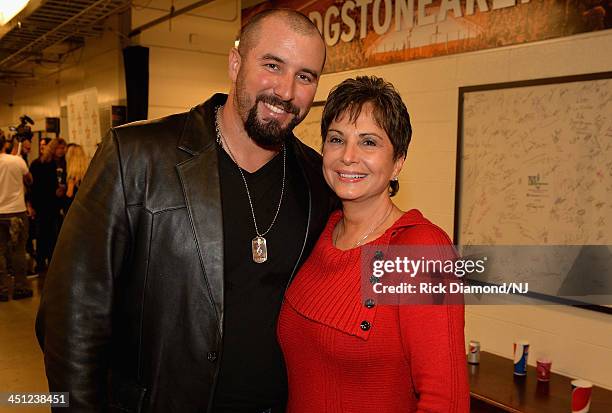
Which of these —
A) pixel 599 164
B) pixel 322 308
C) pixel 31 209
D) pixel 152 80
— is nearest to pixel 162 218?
pixel 322 308

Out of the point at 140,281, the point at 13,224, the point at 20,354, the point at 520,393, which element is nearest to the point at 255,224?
the point at 140,281

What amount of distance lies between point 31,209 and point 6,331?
2.60 metres

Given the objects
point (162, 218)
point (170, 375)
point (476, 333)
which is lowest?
point (476, 333)

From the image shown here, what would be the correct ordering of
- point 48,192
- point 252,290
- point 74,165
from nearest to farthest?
point 252,290, point 74,165, point 48,192

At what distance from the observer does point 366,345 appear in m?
1.43

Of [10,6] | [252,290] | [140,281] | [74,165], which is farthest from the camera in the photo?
[74,165]

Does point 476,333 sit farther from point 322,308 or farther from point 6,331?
point 6,331

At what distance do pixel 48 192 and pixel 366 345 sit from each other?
6586 mm

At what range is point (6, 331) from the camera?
5.04 m

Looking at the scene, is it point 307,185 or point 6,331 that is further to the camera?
point 6,331

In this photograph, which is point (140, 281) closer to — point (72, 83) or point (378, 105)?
point (378, 105)

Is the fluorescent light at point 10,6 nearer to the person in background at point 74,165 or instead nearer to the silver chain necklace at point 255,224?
the silver chain necklace at point 255,224

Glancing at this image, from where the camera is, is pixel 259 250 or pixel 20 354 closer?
pixel 259 250
